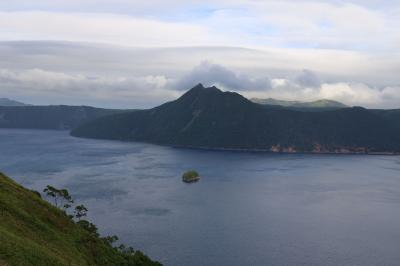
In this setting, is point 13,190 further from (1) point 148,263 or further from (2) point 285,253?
(2) point 285,253

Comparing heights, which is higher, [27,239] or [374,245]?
[27,239]

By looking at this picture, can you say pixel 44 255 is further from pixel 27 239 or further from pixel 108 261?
pixel 108 261

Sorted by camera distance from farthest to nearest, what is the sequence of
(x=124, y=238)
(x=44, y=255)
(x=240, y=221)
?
(x=240, y=221) < (x=124, y=238) < (x=44, y=255)

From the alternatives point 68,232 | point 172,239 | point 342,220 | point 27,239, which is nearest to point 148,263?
point 68,232

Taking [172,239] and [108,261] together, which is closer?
[108,261]

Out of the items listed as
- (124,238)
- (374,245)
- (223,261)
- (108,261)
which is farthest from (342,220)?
(108,261)

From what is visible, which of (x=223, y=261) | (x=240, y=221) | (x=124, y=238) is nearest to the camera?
(x=223, y=261)

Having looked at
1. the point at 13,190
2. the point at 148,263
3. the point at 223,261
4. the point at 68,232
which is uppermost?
the point at 13,190
